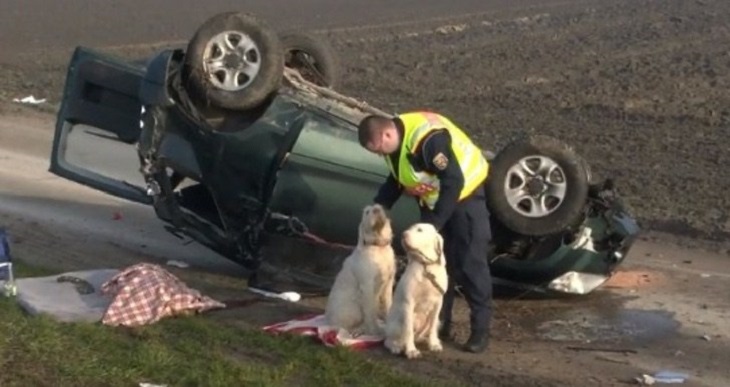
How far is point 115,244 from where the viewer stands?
12.0 meters

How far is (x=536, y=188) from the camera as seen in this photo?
9.66 meters

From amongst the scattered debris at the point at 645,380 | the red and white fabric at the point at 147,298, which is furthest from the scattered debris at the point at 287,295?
the scattered debris at the point at 645,380

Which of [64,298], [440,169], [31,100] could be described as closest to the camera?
[440,169]

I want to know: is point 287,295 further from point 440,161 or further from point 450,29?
point 450,29

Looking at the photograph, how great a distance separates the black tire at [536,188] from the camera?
9.59 m

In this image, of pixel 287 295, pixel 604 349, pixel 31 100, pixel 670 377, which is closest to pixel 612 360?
pixel 604 349

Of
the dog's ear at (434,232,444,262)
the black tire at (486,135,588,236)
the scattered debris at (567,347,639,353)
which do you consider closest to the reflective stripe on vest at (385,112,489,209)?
the dog's ear at (434,232,444,262)

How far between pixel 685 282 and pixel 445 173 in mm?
2941

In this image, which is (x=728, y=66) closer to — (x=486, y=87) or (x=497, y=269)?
(x=486, y=87)

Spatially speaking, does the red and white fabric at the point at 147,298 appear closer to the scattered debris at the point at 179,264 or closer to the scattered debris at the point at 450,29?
the scattered debris at the point at 179,264

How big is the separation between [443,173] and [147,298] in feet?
6.58

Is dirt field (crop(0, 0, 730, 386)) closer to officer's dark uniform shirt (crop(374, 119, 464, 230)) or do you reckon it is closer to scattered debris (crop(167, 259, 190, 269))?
scattered debris (crop(167, 259, 190, 269))

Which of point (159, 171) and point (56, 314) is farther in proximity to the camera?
point (159, 171)

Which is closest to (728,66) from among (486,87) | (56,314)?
(486,87)
